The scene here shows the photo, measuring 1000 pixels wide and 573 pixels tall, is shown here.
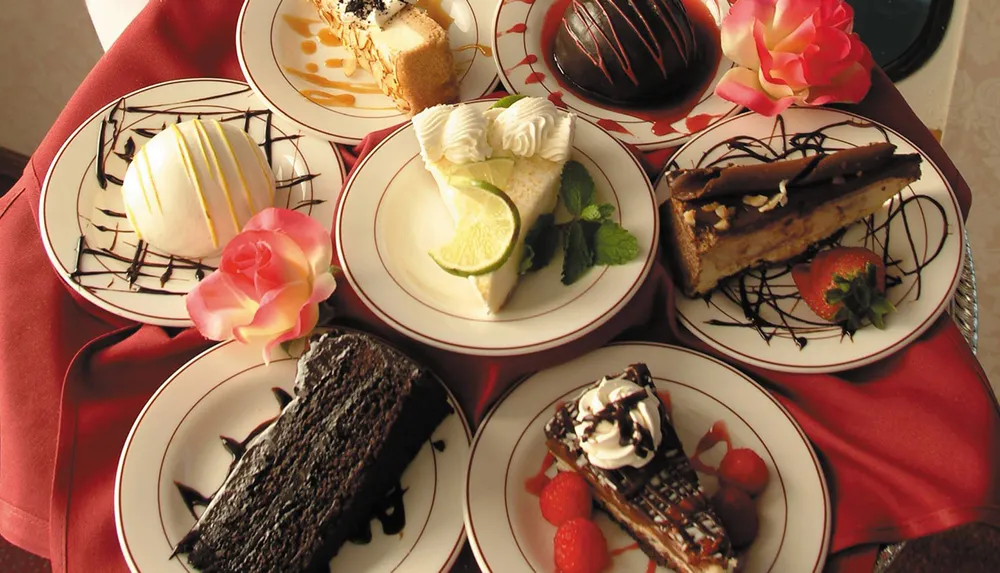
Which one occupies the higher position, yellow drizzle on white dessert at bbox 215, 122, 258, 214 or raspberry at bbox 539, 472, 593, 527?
yellow drizzle on white dessert at bbox 215, 122, 258, 214

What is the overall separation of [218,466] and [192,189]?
53 cm

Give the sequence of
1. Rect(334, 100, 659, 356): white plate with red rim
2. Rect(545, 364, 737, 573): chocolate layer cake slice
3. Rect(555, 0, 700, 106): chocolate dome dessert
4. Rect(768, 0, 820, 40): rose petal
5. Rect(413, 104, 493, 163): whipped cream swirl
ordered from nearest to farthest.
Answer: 1. Rect(545, 364, 737, 573): chocolate layer cake slice
2. Rect(334, 100, 659, 356): white plate with red rim
3. Rect(413, 104, 493, 163): whipped cream swirl
4. Rect(768, 0, 820, 40): rose petal
5. Rect(555, 0, 700, 106): chocolate dome dessert

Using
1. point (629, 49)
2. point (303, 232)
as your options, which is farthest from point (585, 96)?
point (303, 232)

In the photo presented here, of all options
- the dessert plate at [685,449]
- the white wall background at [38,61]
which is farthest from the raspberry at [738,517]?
the white wall background at [38,61]

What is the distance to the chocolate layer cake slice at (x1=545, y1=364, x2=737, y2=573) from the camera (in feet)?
4.00

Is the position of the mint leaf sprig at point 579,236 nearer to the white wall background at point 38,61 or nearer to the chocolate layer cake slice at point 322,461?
the chocolate layer cake slice at point 322,461

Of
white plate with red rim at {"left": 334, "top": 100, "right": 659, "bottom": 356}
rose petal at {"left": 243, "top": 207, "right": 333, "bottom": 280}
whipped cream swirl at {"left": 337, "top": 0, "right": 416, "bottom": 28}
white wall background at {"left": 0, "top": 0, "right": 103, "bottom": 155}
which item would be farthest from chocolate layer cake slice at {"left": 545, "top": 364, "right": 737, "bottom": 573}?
white wall background at {"left": 0, "top": 0, "right": 103, "bottom": 155}

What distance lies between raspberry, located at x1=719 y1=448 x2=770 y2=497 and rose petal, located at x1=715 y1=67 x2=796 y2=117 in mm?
697

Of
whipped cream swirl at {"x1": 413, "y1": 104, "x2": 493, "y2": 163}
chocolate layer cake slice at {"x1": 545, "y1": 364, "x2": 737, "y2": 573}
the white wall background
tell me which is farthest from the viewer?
the white wall background

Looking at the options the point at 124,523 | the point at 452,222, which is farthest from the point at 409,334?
the point at 124,523

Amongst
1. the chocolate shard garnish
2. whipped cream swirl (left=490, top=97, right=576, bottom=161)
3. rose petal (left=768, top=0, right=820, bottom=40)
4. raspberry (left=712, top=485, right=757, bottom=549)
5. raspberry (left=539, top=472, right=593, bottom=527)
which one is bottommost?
raspberry (left=712, top=485, right=757, bottom=549)

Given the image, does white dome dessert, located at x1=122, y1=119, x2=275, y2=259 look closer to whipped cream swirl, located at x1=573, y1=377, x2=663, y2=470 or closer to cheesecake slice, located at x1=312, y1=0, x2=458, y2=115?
cheesecake slice, located at x1=312, y1=0, x2=458, y2=115

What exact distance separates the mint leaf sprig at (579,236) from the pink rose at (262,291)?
376mm

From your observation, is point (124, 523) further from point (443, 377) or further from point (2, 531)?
point (443, 377)
